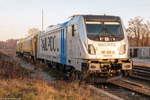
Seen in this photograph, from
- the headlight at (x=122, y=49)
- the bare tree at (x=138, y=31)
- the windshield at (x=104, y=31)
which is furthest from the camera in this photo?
the bare tree at (x=138, y=31)

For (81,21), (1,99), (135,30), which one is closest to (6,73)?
(81,21)

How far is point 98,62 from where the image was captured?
11406 millimetres

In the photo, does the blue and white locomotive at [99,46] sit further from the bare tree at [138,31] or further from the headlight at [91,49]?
the bare tree at [138,31]

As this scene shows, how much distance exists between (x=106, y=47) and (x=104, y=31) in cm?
80

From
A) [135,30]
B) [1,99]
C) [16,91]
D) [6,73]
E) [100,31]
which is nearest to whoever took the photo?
[1,99]

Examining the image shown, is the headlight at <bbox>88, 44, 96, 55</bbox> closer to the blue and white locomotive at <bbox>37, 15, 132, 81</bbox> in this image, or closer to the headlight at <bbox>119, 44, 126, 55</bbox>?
the blue and white locomotive at <bbox>37, 15, 132, 81</bbox>

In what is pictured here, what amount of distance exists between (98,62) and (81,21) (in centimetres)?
202

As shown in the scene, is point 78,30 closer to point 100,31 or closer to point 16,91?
point 100,31

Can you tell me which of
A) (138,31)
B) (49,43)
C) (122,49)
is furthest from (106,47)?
(138,31)

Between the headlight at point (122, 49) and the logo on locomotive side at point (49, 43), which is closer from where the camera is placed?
the headlight at point (122, 49)

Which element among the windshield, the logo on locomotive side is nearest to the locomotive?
the windshield

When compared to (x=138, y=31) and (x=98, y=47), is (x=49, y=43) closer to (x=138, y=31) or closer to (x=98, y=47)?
(x=98, y=47)

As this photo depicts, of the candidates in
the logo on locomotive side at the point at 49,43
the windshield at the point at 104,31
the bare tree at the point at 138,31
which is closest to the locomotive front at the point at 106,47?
the windshield at the point at 104,31

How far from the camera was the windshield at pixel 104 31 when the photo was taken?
1165cm
